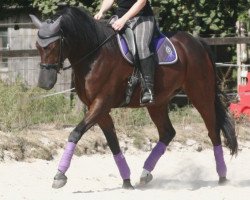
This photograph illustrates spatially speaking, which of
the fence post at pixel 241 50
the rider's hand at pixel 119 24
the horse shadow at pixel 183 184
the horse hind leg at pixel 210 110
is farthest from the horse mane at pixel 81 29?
the fence post at pixel 241 50

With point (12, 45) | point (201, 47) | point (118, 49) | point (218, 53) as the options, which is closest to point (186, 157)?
point (201, 47)

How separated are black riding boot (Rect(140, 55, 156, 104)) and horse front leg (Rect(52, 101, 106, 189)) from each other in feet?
1.84

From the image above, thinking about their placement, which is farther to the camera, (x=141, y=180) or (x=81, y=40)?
(x=141, y=180)

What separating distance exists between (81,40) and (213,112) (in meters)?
2.07

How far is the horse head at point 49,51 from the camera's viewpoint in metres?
6.94

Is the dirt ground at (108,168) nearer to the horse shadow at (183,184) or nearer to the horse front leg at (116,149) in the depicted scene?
the horse shadow at (183,184)

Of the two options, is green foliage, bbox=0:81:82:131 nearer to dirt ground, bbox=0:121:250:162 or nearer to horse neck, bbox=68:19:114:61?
dirt ground, bbox=0:121:250:162

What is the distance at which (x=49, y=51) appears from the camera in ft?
22.8

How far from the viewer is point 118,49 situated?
7.41 metres

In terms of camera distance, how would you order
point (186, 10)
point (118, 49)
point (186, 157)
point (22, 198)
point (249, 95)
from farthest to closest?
point (186, 10) < point (249, 95) < point (186, 157) < point (118, 49) < point (22, 198)

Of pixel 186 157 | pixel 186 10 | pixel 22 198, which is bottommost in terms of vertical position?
pixel 186 157

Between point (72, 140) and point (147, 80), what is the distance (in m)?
1.12

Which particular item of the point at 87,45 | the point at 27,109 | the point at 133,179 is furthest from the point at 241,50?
Answer: the point at 87,45

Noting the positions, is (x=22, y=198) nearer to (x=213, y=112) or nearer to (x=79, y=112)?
(x=213, y=112)
